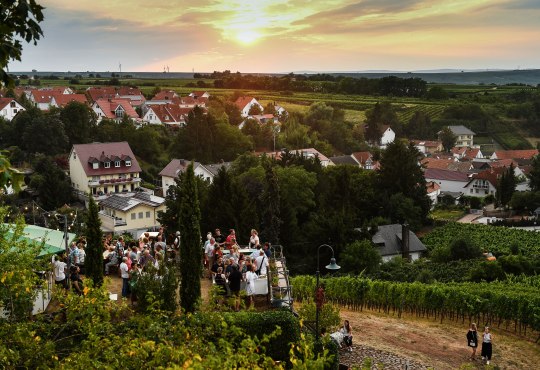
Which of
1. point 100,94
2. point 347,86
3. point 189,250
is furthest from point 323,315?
point 347,86

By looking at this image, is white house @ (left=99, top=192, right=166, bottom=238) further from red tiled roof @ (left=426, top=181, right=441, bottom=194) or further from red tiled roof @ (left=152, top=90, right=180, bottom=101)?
red tiled roof @ (left=152, top=90, right=180, bottom=101)

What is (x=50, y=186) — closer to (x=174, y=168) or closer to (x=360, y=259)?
(x=174, y=168)

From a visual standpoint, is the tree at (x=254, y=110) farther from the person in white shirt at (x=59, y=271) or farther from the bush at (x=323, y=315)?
the person in white shirt at (x=59, y=271)

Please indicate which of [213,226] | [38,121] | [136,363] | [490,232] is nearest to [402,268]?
[213,226]

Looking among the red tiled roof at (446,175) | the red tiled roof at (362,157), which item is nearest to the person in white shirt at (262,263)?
the red tiled roof at (362,157)

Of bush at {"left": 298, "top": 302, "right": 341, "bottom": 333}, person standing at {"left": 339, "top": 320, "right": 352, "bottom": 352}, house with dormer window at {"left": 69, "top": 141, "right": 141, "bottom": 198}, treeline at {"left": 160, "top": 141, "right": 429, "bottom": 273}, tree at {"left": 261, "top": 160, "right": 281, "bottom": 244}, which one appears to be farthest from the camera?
house with dormer window at {"left": 69, "top": 141, "right": 141, "bottom": 198}

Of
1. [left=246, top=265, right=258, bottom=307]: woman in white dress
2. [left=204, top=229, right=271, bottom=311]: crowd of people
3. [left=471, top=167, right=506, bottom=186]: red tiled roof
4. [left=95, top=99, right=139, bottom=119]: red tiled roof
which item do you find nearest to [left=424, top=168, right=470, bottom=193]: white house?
[left=471, top=167, right=506, bottom=186]: red tiled roof
